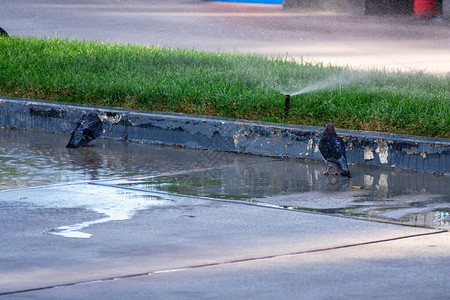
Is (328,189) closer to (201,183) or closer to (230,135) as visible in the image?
(201,183)

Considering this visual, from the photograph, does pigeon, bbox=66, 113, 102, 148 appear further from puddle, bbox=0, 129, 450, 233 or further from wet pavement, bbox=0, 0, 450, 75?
wet pavement, bbox=0, 0, 450, 75

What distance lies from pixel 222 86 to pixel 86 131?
1.91 m

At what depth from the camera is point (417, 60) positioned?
16016 millimetres

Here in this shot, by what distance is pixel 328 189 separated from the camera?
6.65 m

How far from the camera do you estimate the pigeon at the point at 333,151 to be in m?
7.09

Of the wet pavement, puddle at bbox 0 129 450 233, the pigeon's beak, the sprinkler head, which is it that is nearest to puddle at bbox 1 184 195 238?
puddle at bbox 0 129 450 233

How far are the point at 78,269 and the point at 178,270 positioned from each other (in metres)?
0.44

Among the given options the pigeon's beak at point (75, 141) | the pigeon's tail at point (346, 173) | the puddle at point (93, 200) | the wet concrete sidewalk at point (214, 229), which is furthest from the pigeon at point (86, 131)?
the pigeon's tail at point (346, 173)

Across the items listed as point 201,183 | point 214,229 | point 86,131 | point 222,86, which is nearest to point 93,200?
point 201,183

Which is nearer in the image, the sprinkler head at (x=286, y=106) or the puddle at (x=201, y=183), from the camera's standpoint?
the puddle at (x=201, y=183)

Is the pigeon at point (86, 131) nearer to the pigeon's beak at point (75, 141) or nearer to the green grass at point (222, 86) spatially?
the pigeon's beak at point (75, 141)

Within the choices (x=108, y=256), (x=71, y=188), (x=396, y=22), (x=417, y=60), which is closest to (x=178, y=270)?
(x=108, y=256)

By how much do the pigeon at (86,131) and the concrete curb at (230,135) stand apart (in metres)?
0.26

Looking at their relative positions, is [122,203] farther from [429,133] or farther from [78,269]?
[429,133]
